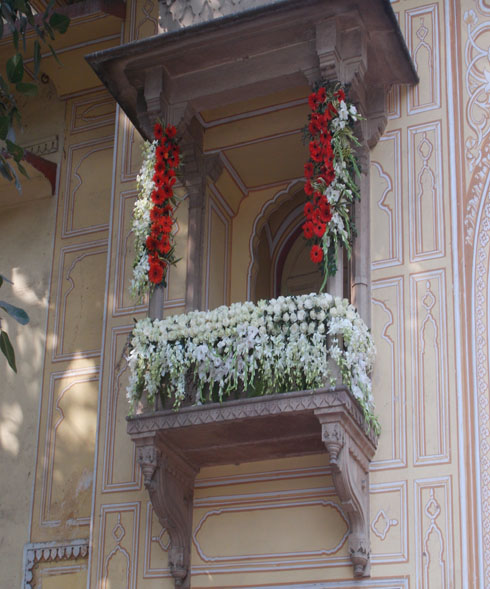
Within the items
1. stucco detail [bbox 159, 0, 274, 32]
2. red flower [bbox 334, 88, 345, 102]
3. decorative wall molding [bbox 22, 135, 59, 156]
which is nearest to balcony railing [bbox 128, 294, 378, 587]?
red flower [bbox 334, 88, 345, 102]

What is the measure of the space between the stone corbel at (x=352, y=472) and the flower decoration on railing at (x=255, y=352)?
0.23 metres

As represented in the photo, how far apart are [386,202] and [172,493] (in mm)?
3005

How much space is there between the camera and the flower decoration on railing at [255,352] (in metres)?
8.14

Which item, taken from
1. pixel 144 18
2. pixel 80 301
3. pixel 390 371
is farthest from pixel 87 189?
pixel 390 371

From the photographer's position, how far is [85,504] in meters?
10.2

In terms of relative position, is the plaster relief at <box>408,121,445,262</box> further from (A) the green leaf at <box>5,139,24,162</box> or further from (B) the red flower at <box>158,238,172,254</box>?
(A) the green leaf at <box>5,139,24,162</box>

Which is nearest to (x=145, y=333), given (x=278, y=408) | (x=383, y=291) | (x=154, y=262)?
(x=154, y=262)

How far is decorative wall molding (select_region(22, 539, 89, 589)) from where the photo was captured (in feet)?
32.8

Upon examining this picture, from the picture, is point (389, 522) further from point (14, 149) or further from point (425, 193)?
point (14, 149)

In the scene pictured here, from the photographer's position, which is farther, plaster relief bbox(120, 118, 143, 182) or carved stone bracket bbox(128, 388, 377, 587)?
plaster relief bbox(120, 118, 143, 182)

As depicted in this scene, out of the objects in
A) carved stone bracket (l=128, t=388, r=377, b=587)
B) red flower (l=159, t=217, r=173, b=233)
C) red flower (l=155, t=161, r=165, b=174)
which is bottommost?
carved stone bracket (l=128, t=388, r=377, b=587)

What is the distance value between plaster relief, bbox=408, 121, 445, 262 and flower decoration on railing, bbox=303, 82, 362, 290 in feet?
1.88

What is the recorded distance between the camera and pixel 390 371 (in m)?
8.67

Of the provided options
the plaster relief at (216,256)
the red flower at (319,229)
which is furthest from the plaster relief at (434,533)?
the plaster relief at (216,256)
